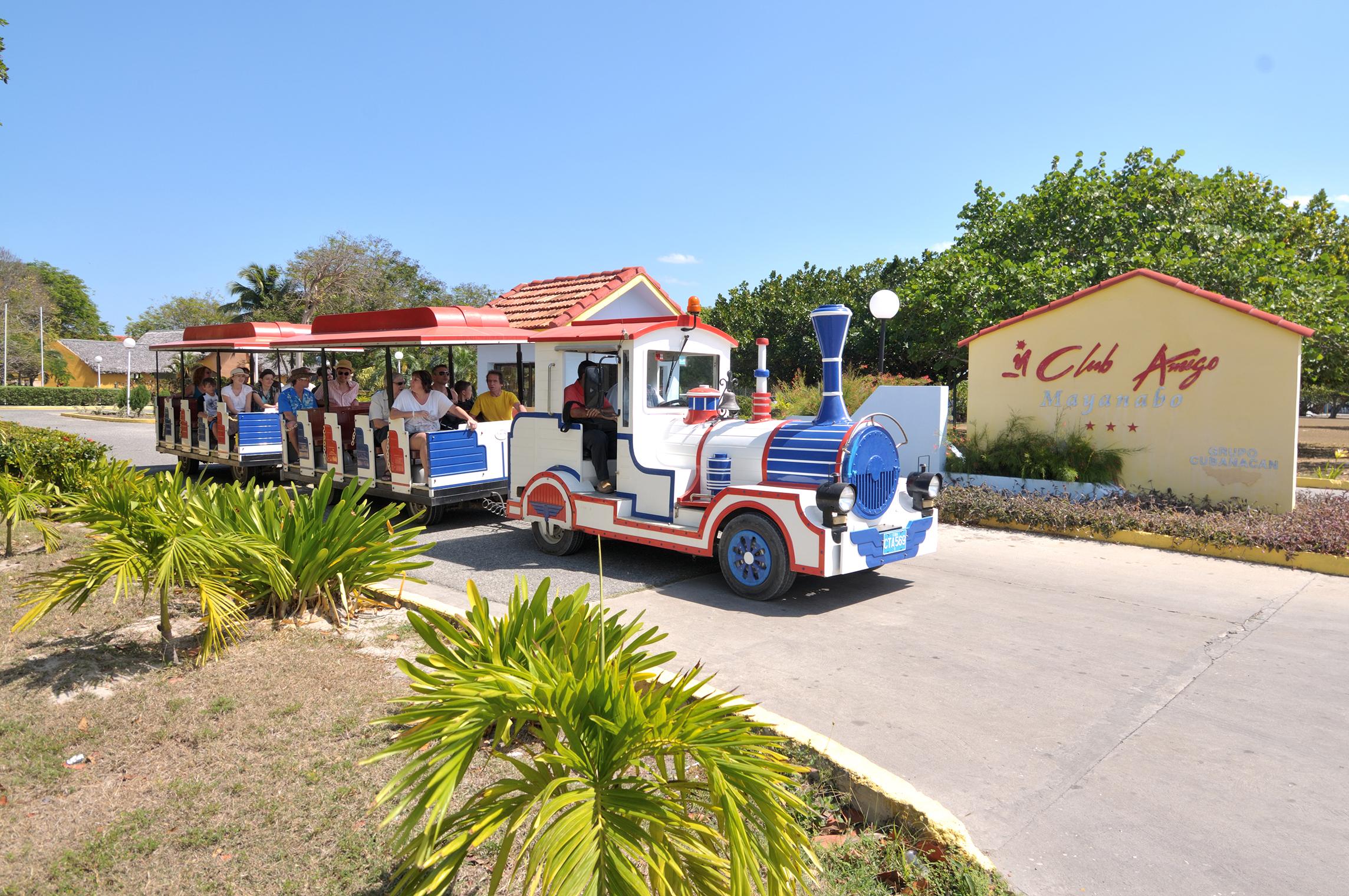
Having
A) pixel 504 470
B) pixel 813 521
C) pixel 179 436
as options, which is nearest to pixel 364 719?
pixel 813 521

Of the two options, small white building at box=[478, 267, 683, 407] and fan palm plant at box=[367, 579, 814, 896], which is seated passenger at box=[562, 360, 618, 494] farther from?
small white building at box=[478, 267, 683, 407]

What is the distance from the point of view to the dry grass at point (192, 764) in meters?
2.75

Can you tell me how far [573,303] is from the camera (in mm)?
15477

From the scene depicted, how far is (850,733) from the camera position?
4.11m

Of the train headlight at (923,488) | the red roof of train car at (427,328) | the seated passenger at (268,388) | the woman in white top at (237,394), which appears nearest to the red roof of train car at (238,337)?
the woman in white top at (237,394)

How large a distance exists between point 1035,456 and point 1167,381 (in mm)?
1804

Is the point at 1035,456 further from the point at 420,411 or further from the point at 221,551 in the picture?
the point at 221,551

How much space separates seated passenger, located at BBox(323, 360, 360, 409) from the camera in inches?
455

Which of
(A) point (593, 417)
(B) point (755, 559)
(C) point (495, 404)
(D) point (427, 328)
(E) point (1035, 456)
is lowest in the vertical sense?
(B) point (755, 559)

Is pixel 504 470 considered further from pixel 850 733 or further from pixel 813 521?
pixel 850 733

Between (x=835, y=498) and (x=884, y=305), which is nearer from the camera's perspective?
(x=835, y=498)

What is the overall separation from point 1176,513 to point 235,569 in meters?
9.49

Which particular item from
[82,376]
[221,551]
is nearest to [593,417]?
[221,551]

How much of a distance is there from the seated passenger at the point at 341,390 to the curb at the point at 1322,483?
14705 millimetres
